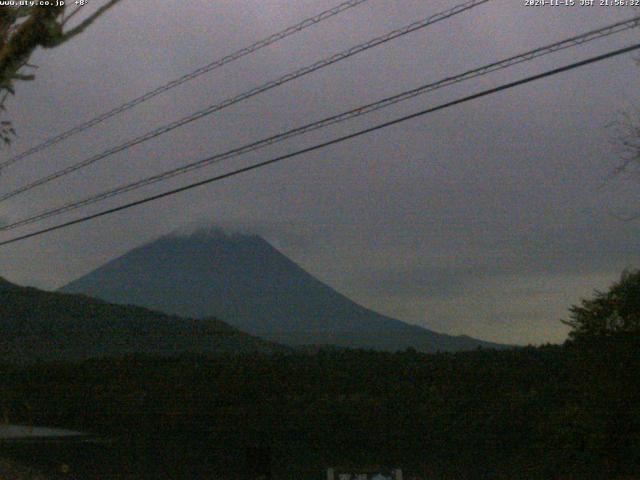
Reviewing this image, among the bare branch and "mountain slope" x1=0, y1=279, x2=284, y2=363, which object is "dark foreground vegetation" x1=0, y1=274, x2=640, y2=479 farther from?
"mountain slope" x1=0, y1=279, x2=284, y2=363

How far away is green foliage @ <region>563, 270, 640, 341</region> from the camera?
52.6 ft

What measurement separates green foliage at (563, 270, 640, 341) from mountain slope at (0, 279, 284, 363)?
3350 centimetres

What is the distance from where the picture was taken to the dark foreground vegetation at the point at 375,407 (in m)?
16.2

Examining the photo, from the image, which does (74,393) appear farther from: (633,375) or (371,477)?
(371,477)

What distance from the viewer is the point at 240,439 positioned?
2583 cm

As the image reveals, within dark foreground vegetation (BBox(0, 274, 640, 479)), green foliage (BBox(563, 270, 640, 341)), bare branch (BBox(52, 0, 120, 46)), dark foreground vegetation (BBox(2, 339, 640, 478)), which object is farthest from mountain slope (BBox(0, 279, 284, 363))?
bare branch (BBox(52, 0, 120, 46))

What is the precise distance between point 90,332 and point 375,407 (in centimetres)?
2751

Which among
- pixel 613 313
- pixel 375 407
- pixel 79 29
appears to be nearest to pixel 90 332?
pixel 375 407

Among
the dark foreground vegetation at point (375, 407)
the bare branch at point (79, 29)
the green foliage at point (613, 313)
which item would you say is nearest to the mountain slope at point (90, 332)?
the dark foreground vegetation at point (375, 407)

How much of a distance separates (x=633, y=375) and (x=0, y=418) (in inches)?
845

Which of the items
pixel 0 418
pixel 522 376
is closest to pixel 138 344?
pixel 0 418

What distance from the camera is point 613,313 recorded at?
16.3 meters

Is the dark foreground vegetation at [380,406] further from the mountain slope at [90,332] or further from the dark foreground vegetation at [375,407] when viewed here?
the mountain slope at [90,332]

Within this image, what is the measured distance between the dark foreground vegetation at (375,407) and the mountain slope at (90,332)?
12.1m
